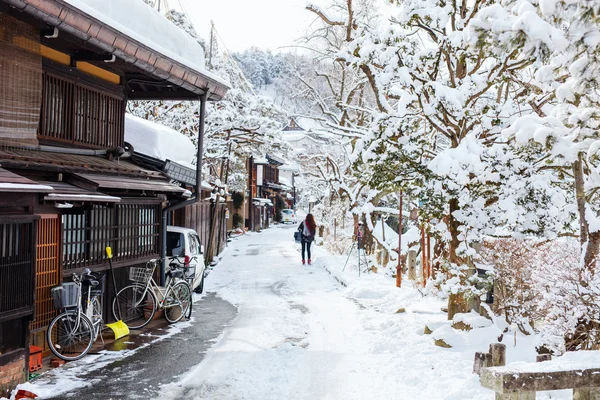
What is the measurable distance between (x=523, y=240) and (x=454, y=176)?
5.00 ft

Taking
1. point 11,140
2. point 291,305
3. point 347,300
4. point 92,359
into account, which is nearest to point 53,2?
point 11,140

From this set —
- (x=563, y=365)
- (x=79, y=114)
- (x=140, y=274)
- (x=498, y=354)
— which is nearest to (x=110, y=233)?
(x=140, y=274)

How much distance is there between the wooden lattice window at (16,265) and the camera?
692 centimetres

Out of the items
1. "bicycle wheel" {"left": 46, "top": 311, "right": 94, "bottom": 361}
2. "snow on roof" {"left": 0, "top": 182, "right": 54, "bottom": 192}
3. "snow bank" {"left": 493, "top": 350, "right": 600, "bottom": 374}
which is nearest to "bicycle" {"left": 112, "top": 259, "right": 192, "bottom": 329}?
"bicycle wheel" {"left": 46, "top": 311, "right": 94, "bottom": 361}

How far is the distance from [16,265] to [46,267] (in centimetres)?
170

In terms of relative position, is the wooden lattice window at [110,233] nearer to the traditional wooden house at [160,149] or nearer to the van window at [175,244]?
the traditional wooden house at [160,149]

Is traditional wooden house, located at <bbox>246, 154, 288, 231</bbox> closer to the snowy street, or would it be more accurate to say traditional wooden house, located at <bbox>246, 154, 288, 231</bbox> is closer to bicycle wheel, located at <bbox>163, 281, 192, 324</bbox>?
bicycle wheel, located at <bbox>163, 281, 192, 324</bbox>

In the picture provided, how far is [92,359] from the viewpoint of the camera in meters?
8.66

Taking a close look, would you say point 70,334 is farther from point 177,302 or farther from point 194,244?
point 194,244

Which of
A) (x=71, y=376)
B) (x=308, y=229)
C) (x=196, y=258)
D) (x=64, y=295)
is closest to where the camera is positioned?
(x=71, y=376)

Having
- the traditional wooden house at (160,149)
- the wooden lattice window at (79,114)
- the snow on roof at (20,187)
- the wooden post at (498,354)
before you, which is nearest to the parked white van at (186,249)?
the traditional wooden house at (160,149)

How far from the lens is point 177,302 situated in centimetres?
1179

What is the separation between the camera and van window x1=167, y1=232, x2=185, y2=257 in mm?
14969

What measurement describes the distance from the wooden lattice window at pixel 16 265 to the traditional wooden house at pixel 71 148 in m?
0.01
